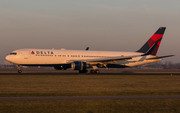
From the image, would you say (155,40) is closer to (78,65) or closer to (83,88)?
(78,65)

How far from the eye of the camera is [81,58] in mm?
47250

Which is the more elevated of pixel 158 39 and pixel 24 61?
pixel 158 39

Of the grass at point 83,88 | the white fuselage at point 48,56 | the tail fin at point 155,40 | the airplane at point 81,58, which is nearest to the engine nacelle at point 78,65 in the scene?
the airplane at point 81,58

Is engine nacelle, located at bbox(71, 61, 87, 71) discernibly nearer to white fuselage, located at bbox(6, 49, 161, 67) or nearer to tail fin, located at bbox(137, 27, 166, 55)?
white fuselage, located at bbox(6, 49, 161, 67)

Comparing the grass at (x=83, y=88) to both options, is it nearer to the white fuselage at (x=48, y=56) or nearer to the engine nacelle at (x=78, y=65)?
the engine nacelle at (x=78, y=65)

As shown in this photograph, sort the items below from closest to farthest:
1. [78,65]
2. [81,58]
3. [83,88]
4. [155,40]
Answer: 1. [83,88]
2. [78,65]
3. [81,58]
4. [155,40]

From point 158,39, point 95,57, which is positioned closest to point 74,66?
point 95,57

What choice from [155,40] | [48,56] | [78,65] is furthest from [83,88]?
[155,40]

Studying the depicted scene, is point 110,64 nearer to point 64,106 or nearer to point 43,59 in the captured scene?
point 43,59

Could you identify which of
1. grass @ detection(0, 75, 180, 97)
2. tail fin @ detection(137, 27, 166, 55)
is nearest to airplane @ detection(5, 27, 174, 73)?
tail fin @ detection(137, 27, 166, 55)

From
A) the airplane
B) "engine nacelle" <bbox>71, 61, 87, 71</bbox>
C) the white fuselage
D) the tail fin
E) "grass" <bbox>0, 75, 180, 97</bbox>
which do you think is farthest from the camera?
the tail fin

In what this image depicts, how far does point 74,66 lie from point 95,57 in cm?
787

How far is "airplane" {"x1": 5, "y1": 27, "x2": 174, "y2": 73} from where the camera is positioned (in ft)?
Answer: 140

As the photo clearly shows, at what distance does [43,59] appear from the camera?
142 ft
